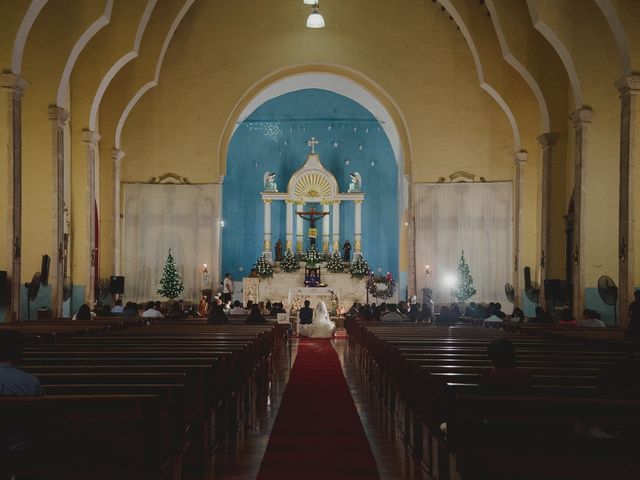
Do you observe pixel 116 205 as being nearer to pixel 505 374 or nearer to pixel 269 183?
pixel 269 183

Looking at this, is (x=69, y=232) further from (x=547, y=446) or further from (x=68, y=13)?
(x=547, y=446)

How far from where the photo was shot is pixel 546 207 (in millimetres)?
19297

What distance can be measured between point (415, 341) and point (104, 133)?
16.6 metres

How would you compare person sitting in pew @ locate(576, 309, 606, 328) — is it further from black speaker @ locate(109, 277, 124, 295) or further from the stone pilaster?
black speaker @ locate(109, 277, 124, 295)

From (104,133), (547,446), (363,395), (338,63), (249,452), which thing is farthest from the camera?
(338,63)

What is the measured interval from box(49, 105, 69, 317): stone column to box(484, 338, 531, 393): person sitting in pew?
13.3 meters

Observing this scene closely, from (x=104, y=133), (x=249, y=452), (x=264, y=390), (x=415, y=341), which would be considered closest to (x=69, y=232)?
(x=104, y=133)

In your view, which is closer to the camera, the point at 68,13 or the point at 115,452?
the point at 115,452

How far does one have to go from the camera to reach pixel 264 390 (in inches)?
382

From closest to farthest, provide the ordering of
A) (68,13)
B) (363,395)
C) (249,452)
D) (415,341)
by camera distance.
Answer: (249,452), (415,341), (363,395), (68,13)

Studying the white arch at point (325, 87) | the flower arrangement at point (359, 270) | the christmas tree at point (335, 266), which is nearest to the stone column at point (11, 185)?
the white arch at point (325, 87)

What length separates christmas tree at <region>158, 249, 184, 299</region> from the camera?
77.6 feet

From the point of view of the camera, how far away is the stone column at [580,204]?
52.0 feet

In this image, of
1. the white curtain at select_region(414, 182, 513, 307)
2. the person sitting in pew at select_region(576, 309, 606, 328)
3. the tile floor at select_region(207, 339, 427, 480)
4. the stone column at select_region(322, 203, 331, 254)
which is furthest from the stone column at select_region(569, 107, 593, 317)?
the stone column at select_region(322, 203, 331, 254)
